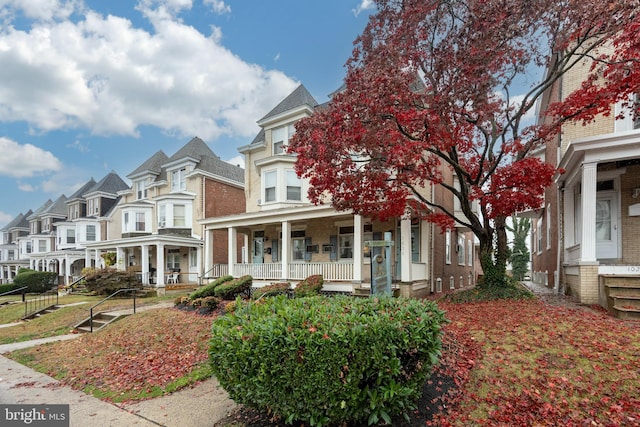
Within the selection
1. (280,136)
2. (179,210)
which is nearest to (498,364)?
(280,136)

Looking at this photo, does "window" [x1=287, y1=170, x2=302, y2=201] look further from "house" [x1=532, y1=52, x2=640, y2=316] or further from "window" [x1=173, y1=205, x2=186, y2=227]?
"house" [x1=532, y1=52, x2=640, y2=316]

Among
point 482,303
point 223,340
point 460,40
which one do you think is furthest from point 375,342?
point 460,40

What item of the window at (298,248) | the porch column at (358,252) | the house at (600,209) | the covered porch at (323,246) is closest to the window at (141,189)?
the covered porch at (323,246)

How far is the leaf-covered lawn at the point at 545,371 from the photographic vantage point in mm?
3904

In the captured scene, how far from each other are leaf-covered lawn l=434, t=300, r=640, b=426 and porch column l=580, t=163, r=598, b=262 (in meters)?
2.07

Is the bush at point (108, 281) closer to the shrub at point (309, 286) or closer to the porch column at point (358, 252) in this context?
the shrub at point (309, 286)

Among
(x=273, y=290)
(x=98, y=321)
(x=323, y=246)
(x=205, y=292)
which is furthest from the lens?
(x=323, y=246)

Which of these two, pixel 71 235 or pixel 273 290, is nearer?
pixel 273 290

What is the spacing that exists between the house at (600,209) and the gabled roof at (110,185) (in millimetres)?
37533

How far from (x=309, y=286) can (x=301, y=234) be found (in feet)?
15.4

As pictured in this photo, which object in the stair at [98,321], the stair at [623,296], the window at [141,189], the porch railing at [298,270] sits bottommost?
the stair at [98,321]

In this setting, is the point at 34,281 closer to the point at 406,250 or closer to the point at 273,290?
the point at 273,290

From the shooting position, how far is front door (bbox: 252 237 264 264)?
62.2ft

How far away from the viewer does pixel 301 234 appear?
57.2ft
